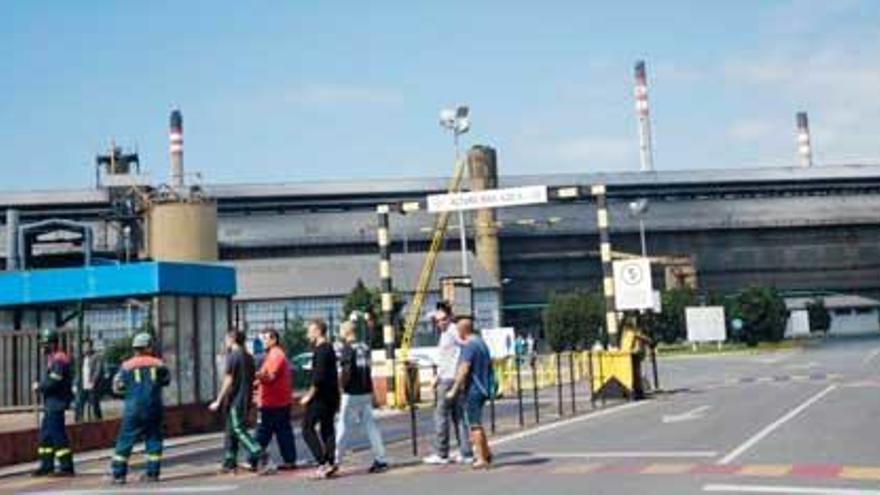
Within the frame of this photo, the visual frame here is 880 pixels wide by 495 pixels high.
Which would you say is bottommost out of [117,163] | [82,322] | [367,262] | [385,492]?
[385,492]

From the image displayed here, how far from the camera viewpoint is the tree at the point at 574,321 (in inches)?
3474

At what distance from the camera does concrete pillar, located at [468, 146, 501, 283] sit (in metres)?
104

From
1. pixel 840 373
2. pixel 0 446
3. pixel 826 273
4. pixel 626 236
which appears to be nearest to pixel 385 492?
pixel 0 446

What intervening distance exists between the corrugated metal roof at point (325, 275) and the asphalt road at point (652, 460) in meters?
77.9

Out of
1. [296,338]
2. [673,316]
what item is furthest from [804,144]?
[296,338]

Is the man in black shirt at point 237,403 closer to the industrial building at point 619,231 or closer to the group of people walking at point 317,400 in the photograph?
the group of people walking at point 317,400

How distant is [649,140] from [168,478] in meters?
111

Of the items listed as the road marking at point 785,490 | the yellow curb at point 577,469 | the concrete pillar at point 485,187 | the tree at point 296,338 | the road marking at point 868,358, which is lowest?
the road marking at point 785,490

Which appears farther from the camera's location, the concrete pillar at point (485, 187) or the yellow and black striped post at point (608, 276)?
the concrete pillar at point (485, 187)

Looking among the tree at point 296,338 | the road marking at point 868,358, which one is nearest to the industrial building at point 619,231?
the road marking at point 868,358

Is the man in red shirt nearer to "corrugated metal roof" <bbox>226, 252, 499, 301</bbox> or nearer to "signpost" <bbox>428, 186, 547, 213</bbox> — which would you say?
"signpost" <bbox>428, 186, 547, 213</bbox>

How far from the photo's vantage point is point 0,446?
18.8 meters

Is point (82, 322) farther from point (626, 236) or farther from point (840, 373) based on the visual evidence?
point (626, 236)

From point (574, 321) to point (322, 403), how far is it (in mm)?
76112
